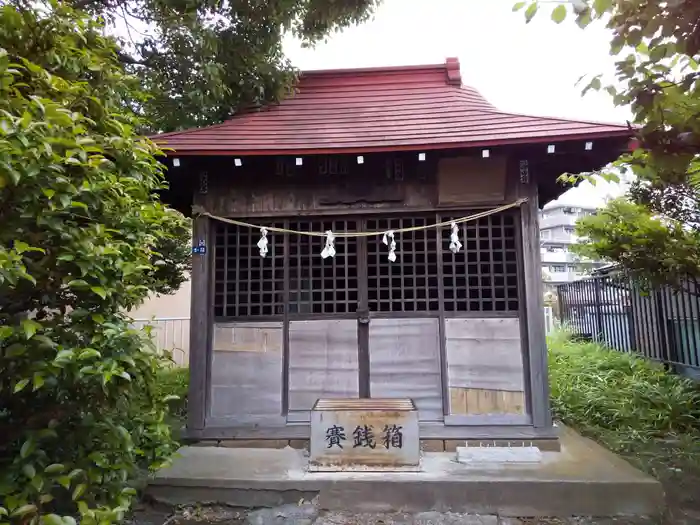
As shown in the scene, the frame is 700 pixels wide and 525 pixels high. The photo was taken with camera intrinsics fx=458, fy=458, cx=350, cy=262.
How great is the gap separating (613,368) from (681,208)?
3113mm

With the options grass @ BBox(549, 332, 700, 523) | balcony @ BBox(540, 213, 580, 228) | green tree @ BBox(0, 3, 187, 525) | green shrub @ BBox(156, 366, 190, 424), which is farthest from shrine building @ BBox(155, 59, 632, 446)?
balcony @ BBox(540, 213, 580, 228)

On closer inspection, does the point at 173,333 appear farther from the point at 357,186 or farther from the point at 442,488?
the point at 442,488

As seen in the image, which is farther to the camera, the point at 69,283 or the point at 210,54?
the point at 210,54

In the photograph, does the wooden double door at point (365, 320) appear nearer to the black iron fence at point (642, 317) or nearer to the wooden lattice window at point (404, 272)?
the wooden lattice window at point (404, 272)

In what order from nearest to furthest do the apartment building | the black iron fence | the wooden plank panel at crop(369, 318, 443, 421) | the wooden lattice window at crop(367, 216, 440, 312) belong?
the wooden plank panel at crop(369, 318, 443, 421), the wooden lattice window at crop(367, 216, 440, 312), the black iron fence, the apartment building

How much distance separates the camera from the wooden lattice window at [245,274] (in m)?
6.07

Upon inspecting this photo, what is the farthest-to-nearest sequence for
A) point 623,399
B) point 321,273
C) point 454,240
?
point 623,399 < point 321,273 < point 454,240

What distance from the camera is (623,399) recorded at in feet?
23.5

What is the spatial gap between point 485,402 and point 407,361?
3.48ft

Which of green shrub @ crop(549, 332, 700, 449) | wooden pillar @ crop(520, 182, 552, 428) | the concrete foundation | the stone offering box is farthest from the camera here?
green shrub @ crop(549, 332, 700, 449)

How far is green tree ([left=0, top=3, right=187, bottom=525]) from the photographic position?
253 centimetres

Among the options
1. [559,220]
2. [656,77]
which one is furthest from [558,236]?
[656,77]

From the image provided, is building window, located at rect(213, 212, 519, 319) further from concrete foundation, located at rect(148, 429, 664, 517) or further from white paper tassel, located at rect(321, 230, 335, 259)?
concrete foundation, located at rect(148, 429, 664, 517)

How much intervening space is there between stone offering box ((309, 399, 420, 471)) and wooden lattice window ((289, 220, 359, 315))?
1506mm
